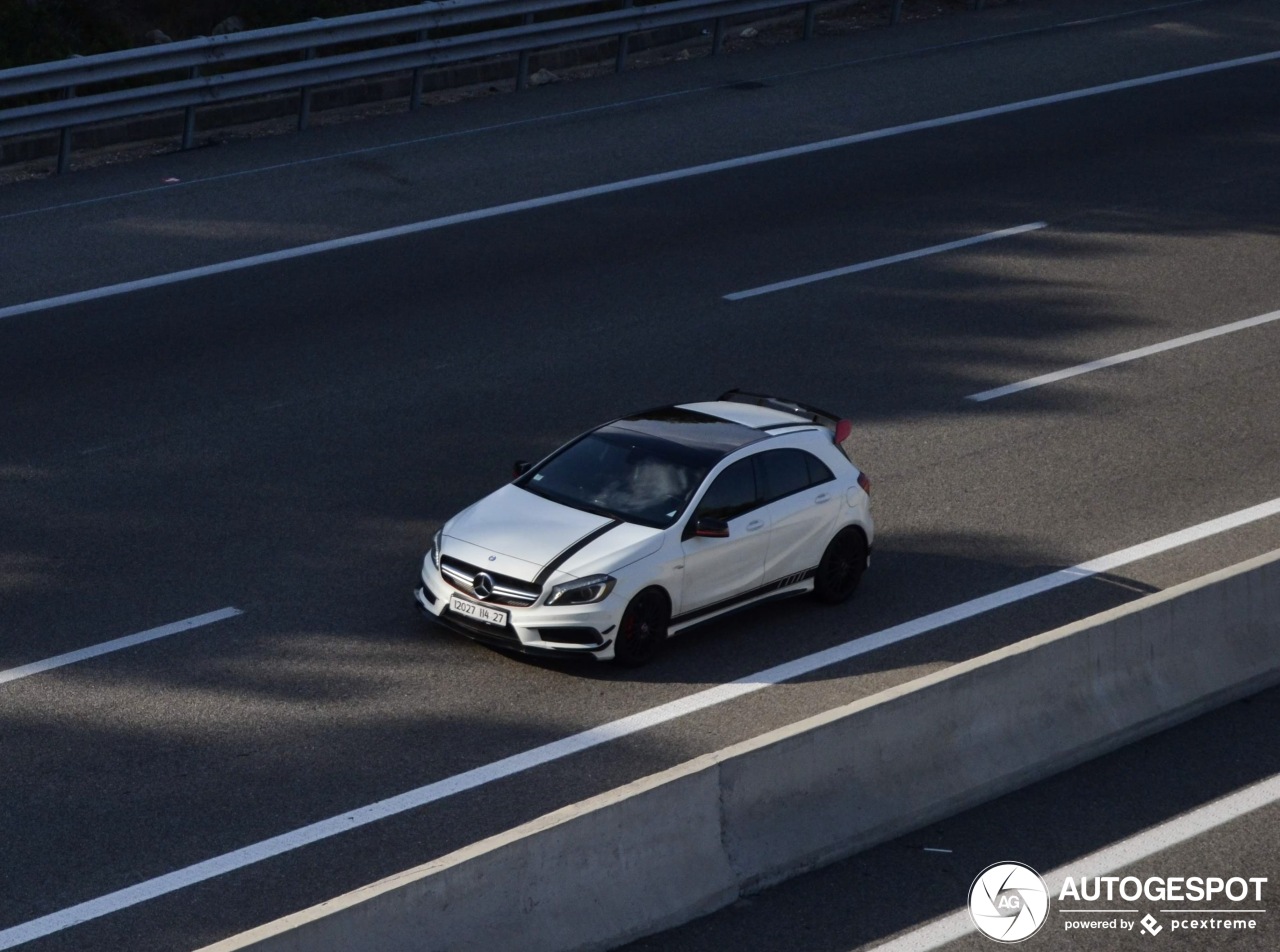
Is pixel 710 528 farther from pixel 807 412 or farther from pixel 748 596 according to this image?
pixel 807 412

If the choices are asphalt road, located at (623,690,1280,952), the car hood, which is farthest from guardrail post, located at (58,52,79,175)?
asphalt road, located at (623,690,1280,952)

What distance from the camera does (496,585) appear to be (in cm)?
1079

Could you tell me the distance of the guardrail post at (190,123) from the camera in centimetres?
2020

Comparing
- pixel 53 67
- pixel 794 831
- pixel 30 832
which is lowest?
pixel 30 832

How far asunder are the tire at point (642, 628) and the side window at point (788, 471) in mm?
1211

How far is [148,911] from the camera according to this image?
826cm

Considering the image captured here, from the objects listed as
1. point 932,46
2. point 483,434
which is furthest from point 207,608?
point 932,46

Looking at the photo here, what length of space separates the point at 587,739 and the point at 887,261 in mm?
9180

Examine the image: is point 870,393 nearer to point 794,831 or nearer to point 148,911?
point 794,831

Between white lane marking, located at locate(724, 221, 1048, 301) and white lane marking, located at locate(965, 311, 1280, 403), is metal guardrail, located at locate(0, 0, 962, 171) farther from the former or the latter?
white lane marking, located at locate(965, 311, 1280, 403)

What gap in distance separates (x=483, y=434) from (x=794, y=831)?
622 centimetres

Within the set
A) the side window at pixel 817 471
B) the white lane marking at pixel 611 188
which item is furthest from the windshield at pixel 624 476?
the white lane marking at pixel 611 188

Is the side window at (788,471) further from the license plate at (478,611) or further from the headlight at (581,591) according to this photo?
the license plate at (478,611)

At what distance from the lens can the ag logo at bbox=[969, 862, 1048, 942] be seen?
8031mm
